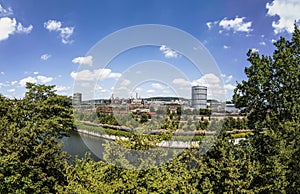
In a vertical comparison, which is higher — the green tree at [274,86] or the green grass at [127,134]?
the green tree at [274,86]

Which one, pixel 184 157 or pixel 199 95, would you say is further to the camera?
pixel 199 95

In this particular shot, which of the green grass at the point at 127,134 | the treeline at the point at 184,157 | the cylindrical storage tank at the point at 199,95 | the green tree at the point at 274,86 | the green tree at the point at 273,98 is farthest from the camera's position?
the cylindrical storage tank at the point at 199,95

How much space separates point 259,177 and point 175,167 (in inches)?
142

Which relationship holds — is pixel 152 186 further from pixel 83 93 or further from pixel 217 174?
pixel 83 93

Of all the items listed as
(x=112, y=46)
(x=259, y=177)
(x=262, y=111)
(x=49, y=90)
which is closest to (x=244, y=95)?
(x=262, y=111)

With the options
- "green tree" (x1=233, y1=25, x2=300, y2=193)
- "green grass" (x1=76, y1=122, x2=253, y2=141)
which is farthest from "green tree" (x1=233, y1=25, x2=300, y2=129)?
"green grass" (x1=76, y1=122, x2=253, y2=141)

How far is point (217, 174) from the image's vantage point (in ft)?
31.7

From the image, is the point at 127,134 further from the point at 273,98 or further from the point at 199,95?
the point at 273,98

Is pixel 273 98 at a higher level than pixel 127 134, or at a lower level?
higher

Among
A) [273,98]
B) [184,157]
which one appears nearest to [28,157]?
[184,157]

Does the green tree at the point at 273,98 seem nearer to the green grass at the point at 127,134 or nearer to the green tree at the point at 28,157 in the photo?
the green grass at the point at 127,134

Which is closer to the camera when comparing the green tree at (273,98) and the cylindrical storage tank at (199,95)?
the green tree at (273,98)

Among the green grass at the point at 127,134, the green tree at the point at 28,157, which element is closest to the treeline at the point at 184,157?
the green tree at the point at 28,157

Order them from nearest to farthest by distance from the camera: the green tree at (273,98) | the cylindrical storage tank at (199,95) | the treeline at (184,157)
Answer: the treeline at (184,157), the green tree at (273,98), the cylindrical storage tank at (199,95)
